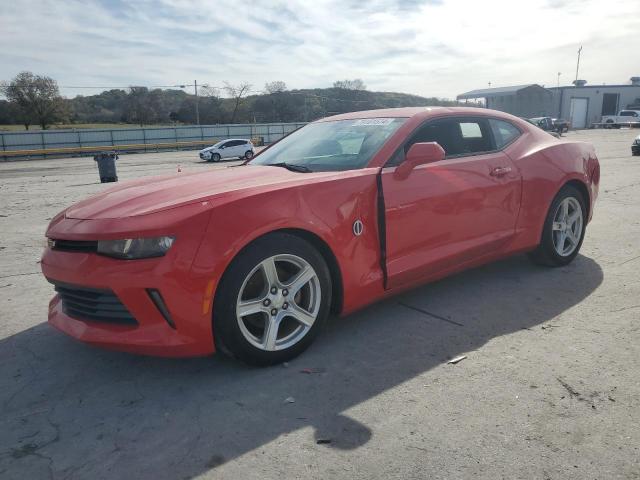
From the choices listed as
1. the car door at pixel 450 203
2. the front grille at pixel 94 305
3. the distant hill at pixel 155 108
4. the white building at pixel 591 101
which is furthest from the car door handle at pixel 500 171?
the white building at pixel 591 101

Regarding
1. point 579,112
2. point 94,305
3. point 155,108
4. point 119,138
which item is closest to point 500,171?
point 94,305

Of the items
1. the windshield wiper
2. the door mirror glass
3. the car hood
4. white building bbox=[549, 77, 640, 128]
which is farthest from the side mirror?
white building bbox=[549, 77, 640, 128]

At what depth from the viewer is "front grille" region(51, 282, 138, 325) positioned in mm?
2711

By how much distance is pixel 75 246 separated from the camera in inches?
112

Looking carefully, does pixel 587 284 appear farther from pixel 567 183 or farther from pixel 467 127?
pixel 467 127

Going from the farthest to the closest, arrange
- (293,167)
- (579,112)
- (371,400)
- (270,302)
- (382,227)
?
(579,112)
(293,167)
(382,227)
(270,302)
(371,400)

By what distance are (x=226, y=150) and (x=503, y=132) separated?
2834cm

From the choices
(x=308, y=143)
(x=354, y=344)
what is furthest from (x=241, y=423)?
(x=308, y=143)

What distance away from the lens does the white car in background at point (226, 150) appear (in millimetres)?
30531

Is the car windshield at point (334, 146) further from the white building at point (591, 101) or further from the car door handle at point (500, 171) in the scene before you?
the white building at point (591, 101)

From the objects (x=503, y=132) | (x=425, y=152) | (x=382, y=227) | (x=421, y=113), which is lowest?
(x=382, y=227)

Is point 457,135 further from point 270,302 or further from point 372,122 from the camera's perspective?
point 270,302

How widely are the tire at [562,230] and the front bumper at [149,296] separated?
3.27 m

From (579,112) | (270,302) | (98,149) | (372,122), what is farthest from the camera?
(579,112)
